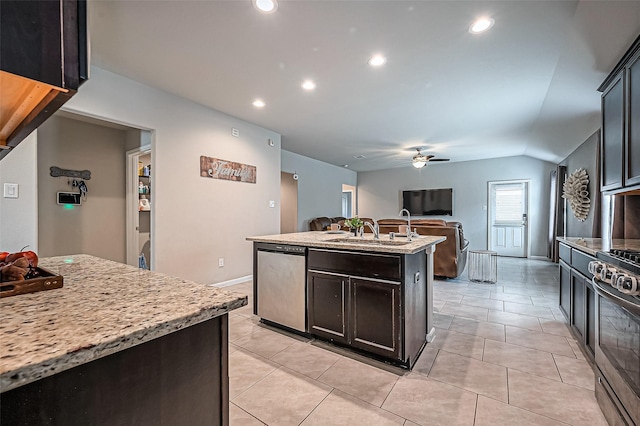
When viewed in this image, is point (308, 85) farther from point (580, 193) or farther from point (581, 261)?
point (580, 193)

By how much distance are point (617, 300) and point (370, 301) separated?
1.34 metres

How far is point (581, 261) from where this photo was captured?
2.17 meters

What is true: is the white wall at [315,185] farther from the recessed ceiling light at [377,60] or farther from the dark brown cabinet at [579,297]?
the dark brown cabinet at [579,297]

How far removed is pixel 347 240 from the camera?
2656 mm

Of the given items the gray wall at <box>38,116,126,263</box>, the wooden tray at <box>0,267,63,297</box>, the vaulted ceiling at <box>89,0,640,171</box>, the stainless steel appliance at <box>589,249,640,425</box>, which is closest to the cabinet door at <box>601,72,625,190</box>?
the vaulted ceiling at <box>89,0,640,171</box>

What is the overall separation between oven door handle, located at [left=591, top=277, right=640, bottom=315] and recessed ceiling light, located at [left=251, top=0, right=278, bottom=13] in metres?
2.61

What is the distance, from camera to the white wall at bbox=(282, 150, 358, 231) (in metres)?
6.96

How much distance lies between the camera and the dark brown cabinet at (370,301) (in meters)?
2.00

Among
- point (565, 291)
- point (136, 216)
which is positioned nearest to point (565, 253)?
point (565, 291)

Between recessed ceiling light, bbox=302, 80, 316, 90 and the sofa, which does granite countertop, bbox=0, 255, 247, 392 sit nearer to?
recessed ceiling light, bbox=302, 80, 316, 90

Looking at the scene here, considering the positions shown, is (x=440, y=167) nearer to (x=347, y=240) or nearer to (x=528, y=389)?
(x=347, y=240)

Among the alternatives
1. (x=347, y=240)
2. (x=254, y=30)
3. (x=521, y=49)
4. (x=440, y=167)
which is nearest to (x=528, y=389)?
(x=347, y=240)

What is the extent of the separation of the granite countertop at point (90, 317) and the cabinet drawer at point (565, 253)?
298 cm

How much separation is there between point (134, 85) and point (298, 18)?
2185 millimetres
